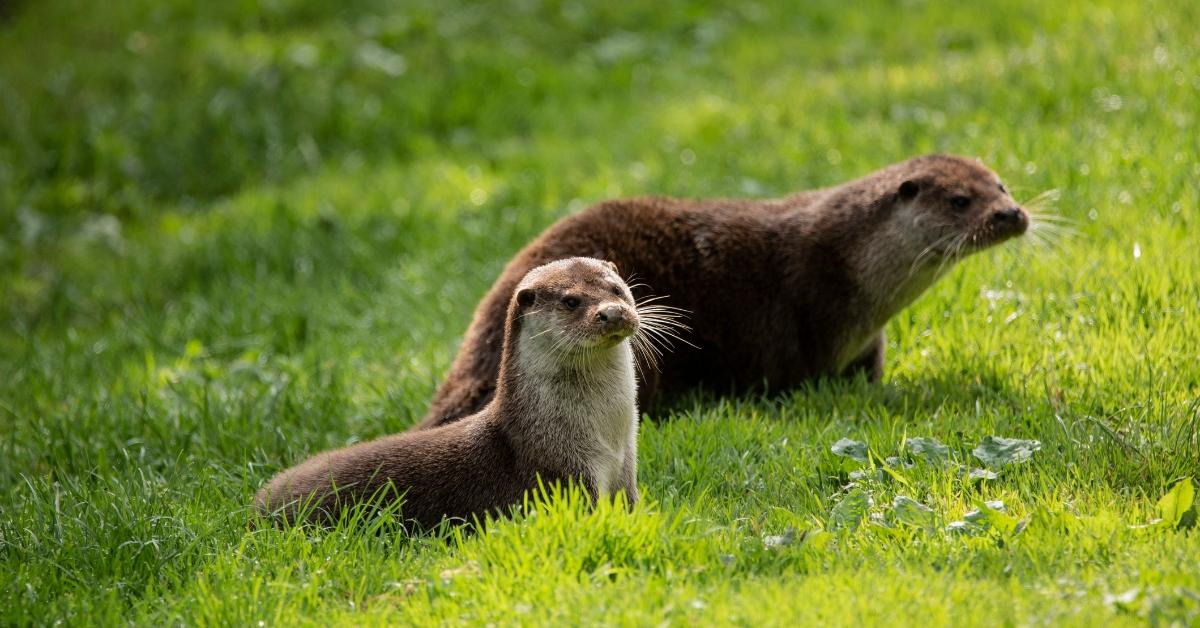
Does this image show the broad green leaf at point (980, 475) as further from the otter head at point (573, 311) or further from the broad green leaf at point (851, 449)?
the otter head at point (573, 311)

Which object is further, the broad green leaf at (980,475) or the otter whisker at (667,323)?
the otter whisker at (667,323)

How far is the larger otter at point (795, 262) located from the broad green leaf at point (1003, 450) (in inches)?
51.6

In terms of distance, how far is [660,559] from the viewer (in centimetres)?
423

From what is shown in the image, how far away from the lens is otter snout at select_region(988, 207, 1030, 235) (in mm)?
6023

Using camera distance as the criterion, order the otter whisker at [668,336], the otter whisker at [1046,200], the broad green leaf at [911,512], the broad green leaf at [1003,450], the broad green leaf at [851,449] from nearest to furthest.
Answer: the broad green leaf at [911,512] → the broad green leaf at [1003,450] → the broad green leaf at [851,449] → the otter whisker at [668,336] → the otter whisker at [1046,200]

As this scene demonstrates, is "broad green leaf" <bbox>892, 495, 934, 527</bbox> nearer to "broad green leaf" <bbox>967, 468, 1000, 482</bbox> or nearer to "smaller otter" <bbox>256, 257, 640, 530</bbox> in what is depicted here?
"broad green leaf" <bbox>967, 468, 1000, 482</bbox>

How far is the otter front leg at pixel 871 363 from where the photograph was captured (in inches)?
247

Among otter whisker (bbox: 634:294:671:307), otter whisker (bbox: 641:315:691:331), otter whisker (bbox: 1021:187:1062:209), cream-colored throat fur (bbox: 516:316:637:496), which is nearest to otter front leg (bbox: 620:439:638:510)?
cream-colored throat fur (bbox: 516:316:637:496)

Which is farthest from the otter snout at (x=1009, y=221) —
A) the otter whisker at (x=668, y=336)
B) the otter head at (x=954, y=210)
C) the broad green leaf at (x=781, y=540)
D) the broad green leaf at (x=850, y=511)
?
the broad green leaf at (x=781, y=540)

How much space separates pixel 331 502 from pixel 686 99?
697 cm

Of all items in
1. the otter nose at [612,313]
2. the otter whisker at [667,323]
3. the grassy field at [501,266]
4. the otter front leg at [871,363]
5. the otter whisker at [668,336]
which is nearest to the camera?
the grassy field at [501,266]

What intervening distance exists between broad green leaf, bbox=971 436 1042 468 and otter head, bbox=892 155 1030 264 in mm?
1358

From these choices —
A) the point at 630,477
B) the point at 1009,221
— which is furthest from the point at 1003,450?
the point at 1009,221

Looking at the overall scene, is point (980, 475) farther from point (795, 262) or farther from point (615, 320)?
point (795, 262)
